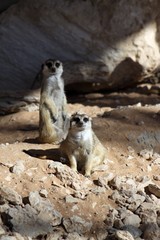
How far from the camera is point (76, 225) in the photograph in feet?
12.6

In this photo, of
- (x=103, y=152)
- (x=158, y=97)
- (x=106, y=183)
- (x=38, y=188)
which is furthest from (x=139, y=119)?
(x=158, y=97)

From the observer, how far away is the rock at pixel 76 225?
383 cm

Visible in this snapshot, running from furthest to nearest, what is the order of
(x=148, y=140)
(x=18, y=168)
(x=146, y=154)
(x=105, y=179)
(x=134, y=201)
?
(x=148, y=140)
(x=146, y=154)
(x=105, y=179)
(x=18, y=168)
(x=134, y=201)

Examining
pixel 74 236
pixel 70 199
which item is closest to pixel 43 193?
pixel 70 199

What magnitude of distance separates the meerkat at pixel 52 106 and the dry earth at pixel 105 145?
0.18 metres

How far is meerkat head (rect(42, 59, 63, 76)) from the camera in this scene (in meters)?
5.70

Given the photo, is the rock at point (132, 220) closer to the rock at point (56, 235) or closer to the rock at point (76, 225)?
the rock at point (76, 225)

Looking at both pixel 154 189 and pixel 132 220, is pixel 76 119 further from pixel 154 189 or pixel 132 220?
pixel 132 220

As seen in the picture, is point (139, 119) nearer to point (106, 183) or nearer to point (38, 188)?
point (106, 183)

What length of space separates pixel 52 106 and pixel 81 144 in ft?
4.00

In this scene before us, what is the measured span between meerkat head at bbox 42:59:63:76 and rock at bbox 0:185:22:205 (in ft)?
6.59

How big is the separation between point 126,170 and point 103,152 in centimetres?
23

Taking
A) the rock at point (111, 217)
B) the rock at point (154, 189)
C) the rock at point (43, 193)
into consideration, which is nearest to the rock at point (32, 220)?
the rock at point (43, 193)

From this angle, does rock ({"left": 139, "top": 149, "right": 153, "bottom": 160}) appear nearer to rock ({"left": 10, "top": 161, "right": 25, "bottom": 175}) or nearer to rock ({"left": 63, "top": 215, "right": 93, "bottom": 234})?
rock ({"left": 10, "top": 161, "right": 25, "bottom": 175})
